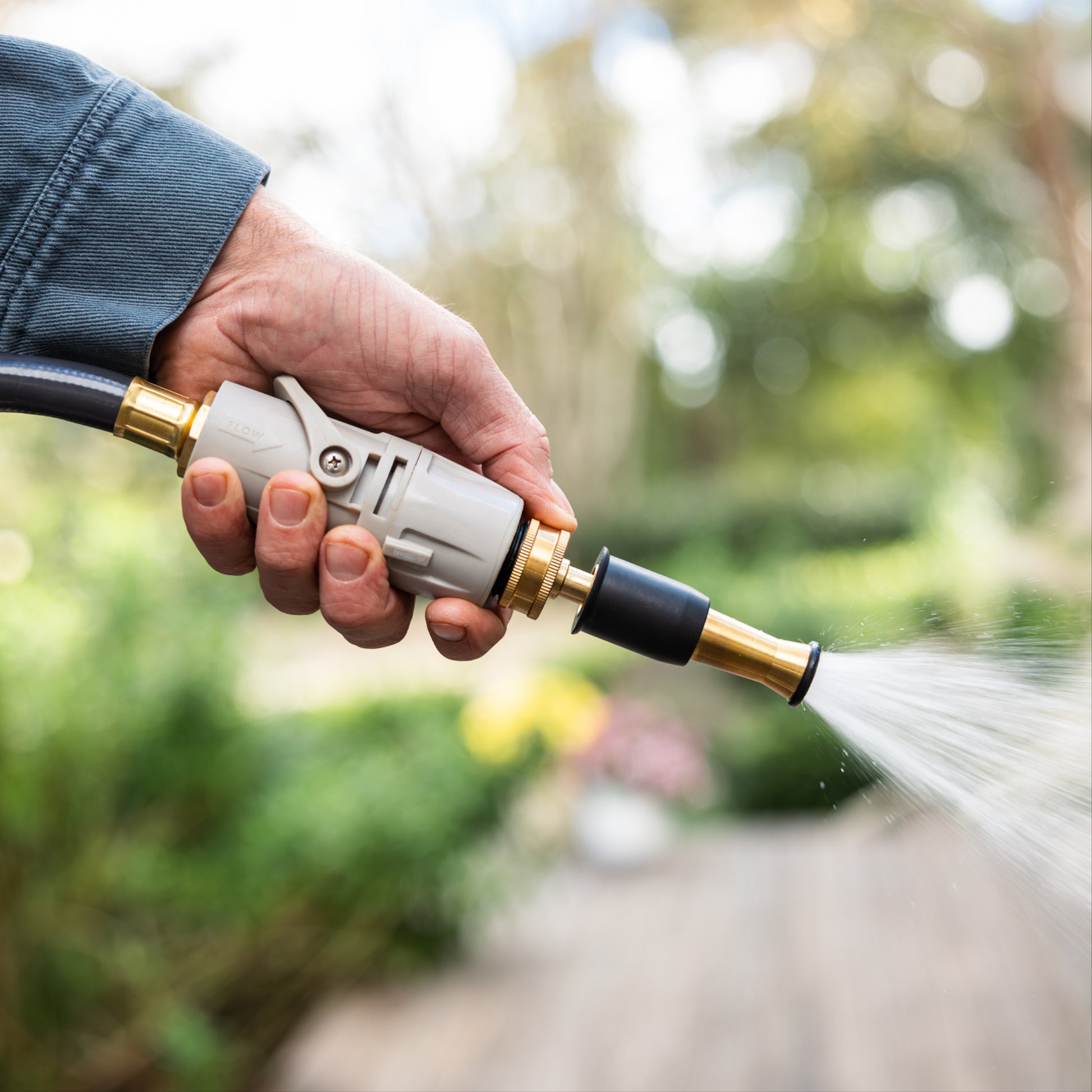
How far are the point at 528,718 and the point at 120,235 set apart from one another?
9.36 ft

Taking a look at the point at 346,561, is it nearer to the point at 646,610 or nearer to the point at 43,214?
the point at 646,610

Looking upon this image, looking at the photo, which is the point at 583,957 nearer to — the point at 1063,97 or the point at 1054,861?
the point at 1054,861

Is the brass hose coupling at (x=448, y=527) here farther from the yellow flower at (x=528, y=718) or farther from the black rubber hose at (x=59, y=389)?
the yellow flower at (x=528, y=718)

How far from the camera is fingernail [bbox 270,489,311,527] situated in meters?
0.91

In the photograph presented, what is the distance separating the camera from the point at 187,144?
0.99 metres

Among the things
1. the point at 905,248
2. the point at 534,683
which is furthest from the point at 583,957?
the point at 905,248

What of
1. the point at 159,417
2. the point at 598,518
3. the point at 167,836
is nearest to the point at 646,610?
the point at 159,417

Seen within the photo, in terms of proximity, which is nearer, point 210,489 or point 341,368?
point 210,489

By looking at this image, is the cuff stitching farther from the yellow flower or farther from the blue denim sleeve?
the yellow flower

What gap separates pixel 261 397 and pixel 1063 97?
8.95 m

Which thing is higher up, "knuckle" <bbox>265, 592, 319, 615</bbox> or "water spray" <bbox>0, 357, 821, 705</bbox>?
"water spray" <bbox>0, 357, 821, 705</bbox>

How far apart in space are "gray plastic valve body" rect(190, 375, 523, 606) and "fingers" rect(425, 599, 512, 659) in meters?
0.03

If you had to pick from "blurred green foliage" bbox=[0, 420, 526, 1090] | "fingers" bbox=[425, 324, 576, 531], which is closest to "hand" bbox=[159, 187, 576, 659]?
"fingers" bbox=[425, 324, 576, 531]

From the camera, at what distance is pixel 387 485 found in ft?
3.05
